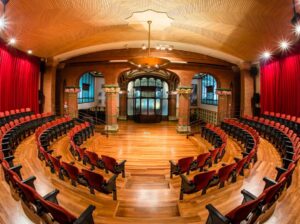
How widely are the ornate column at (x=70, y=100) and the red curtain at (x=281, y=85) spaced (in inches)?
403

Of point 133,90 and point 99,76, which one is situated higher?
point 99,76

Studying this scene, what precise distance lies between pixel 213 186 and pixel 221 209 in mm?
837

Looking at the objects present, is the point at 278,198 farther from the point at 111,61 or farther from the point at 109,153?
the point at 111,61

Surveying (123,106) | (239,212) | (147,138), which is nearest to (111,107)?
(147,138)

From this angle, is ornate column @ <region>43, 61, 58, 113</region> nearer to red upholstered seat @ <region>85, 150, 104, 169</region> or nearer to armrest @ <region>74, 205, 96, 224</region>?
red upholstered seat @ <region>85, 150, 104, 169</region>

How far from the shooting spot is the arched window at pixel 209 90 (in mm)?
15336

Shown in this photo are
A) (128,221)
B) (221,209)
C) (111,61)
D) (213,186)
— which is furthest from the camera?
(111,61)

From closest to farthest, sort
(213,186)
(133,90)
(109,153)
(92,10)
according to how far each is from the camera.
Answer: (213,186) < (92,10) < (109,153) < (133,90)

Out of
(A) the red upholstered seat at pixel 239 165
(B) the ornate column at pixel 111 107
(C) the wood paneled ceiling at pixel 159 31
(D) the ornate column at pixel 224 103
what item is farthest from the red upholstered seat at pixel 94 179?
(D) the ornate column at pixel 224 103

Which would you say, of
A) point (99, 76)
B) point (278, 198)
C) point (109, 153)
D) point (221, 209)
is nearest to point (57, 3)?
point (109, 153)

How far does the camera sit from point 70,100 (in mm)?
12430

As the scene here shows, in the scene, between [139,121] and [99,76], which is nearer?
[139,121]

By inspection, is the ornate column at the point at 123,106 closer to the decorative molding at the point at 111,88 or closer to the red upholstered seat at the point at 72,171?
the decorative molding at the point at 111,88

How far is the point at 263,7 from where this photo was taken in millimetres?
5082
